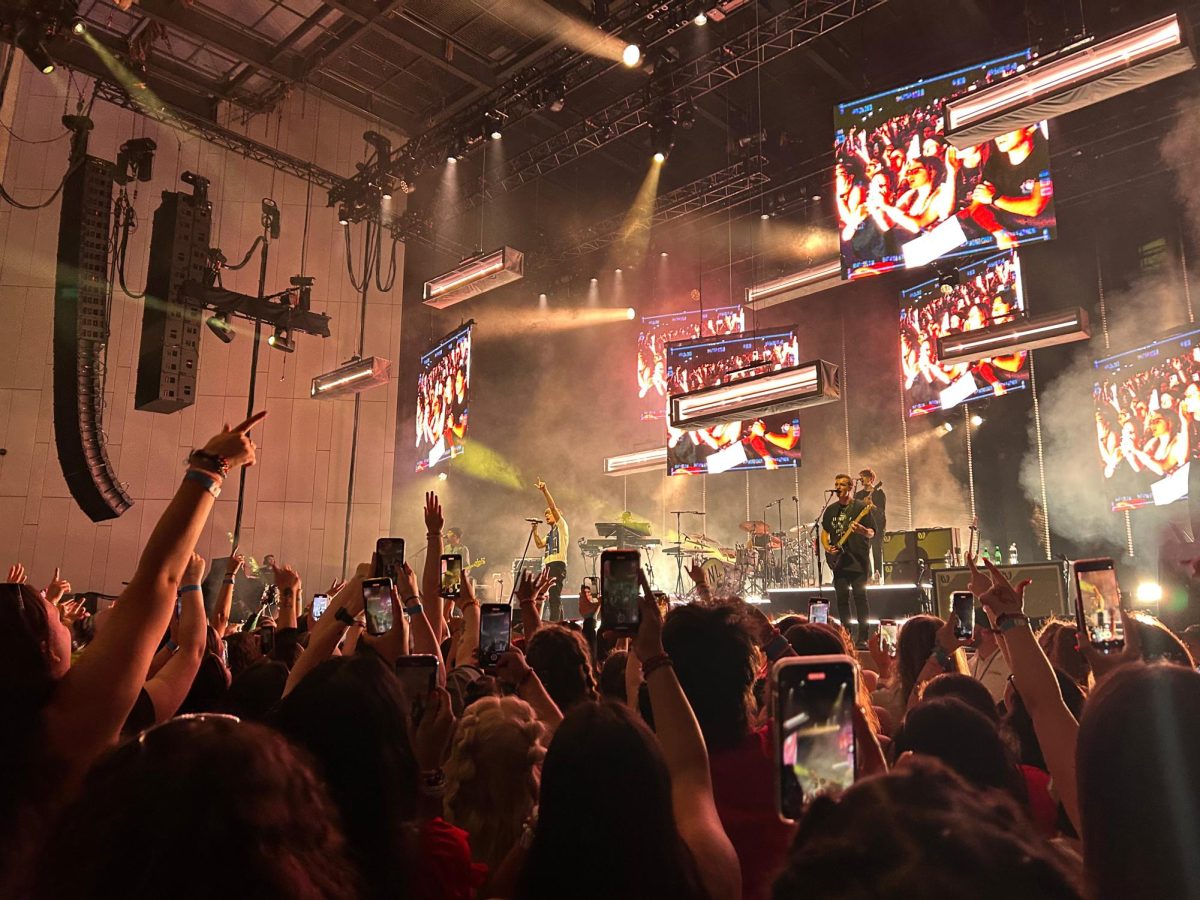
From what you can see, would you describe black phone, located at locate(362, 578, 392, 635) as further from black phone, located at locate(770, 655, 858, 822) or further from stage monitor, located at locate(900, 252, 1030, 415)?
stage monitor, located at locate(900, 252, 1030, 415)

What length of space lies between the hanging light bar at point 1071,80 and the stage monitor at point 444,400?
25.2ft

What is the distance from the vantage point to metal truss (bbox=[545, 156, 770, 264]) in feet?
40.5

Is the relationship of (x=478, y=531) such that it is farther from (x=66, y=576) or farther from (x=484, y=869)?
(x=484, y=869)

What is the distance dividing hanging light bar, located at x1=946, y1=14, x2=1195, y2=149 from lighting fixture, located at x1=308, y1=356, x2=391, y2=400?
26.5 ft

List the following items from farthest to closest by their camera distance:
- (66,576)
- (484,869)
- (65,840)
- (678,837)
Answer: (66,576), (484,869), (678,837), (65,840)

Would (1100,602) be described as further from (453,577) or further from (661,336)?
(661,336)

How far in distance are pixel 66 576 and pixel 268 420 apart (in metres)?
3.68

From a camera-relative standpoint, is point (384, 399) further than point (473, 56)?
Yes

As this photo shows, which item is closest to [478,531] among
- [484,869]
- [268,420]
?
[268,420]

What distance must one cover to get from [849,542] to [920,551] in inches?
96.2

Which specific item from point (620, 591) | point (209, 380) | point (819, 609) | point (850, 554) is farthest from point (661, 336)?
point (620, 591)

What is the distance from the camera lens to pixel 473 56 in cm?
1212

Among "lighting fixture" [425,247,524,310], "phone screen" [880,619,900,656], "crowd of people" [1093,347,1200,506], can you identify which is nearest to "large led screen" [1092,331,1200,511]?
"crowd of people" [1093,347,1200,506]

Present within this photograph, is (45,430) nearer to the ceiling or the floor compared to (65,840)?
nearer to the ceiling
